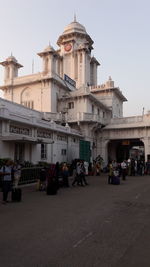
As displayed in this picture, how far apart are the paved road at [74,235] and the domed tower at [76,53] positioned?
3068 centimetres

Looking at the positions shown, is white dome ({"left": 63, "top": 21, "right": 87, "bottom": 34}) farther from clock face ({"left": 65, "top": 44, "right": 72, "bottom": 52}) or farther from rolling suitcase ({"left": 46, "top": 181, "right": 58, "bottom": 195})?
rolling suitcase ({"left": 46, "top": 181, "right": 58, "bottom": 195})

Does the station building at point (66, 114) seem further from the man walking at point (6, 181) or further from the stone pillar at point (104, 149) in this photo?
the man walking at point (6, 181)

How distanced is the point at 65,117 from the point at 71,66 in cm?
1459

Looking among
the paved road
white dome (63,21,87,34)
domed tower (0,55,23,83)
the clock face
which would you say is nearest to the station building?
domed tower (0,55,23,83)

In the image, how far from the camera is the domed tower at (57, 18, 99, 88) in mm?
37000

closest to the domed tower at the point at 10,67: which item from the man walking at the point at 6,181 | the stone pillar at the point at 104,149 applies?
the stone pillar at the point at 104,149

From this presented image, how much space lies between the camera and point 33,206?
8.16 meters

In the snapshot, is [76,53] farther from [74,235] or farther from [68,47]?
[74,235]

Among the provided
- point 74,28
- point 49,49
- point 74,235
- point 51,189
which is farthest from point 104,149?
point 74,235

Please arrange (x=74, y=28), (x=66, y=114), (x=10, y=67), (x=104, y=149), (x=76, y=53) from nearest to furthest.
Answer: (x=66, y=114), (x=104, y=149), (x=10, y=67), (x=76, y=53), (x=74, y=28)

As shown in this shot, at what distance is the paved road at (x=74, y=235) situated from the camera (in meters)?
3.88

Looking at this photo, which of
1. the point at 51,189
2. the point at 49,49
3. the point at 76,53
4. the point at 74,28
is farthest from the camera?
the point at 74,28

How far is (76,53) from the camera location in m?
38.0

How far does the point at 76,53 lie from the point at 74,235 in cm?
3634
